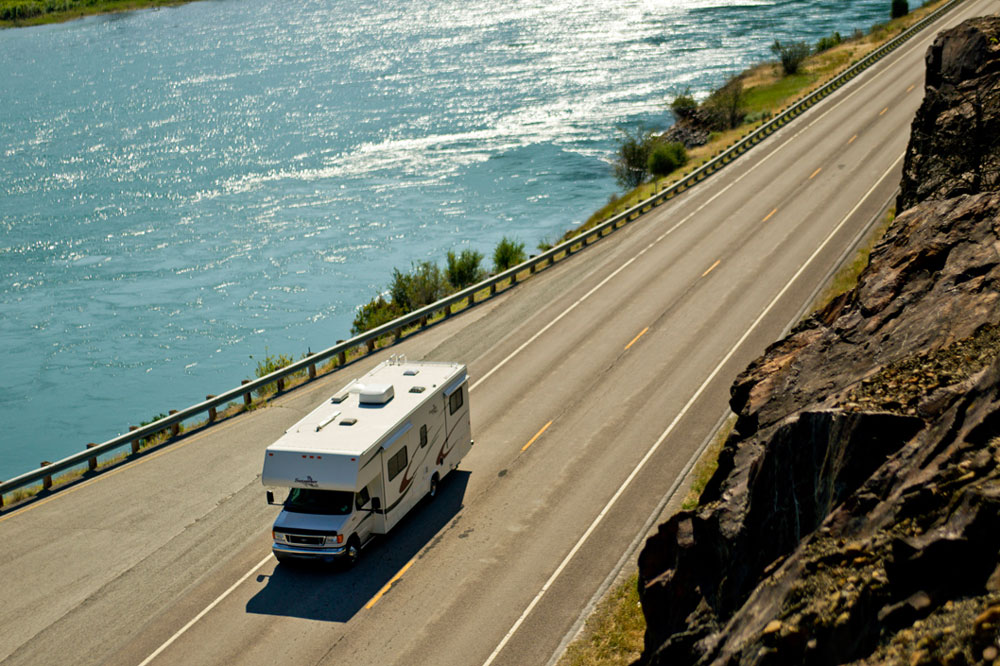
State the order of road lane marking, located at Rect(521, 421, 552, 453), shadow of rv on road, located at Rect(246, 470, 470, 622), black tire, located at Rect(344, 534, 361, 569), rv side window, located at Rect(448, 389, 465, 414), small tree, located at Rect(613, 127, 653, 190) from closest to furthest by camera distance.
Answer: shadow of rv on road, located at Rect(246, 470, 470, 622) → black tire, located at Rect(344, 534, 361, 569) → rv side window, located at Rect(448, 389, 465, 414) → road lane marking, located at Rect(521, 421, 552, 453) → small tree, located at Rect(613, 127, 653, 190)

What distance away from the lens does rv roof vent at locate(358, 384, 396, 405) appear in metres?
22.0

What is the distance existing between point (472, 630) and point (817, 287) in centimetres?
2133

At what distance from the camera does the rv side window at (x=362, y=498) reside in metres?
20.5

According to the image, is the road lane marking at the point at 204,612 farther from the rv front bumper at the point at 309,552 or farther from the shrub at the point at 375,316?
the shrub at the point at 375,316

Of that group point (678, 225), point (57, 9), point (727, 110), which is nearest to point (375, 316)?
point (678, 225)

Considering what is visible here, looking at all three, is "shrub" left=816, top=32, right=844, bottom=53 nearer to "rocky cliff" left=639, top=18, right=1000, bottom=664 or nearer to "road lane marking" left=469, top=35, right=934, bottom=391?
"road lane marking" left=469, top=35, right=934, bottom=391

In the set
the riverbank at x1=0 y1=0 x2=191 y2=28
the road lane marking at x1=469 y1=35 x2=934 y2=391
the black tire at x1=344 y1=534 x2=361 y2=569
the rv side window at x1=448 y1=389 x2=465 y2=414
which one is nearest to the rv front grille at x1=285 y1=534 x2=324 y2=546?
the black tire at x1=344 y1=534 x2=361 y2=569

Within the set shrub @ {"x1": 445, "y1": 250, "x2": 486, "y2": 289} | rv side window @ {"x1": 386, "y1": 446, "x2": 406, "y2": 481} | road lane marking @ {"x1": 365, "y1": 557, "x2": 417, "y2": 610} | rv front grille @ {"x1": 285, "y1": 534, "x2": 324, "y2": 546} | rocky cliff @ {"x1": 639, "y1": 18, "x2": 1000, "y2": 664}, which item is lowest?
shrub @ {"x1": 445, "y1": 250, "x2": 486, "y2": 289}

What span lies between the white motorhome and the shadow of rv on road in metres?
0.43

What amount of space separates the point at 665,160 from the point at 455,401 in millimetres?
44615

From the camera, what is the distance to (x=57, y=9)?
166000 mm

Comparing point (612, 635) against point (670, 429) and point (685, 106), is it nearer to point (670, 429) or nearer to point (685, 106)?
point (670, 429)

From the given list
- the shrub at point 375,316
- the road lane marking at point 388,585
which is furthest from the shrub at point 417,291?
the road lane marking at point 388,585

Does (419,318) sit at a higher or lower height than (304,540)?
lower
